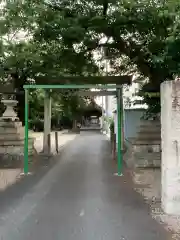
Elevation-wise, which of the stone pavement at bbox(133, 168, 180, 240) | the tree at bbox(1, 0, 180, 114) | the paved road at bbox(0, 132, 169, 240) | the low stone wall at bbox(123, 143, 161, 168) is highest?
the tree at bbox(1, 0, 180, 114)

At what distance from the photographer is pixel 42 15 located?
12.2m

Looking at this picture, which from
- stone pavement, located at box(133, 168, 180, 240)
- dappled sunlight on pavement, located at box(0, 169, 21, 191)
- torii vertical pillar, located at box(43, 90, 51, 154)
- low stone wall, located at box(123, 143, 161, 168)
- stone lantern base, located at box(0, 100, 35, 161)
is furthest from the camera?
torii vertical pillar, located at box(43, 90, 51, 154)

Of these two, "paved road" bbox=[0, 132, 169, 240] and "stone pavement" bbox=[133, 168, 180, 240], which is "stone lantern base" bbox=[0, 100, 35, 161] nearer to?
"paved road" bbox=[0, 132, 169, 240]

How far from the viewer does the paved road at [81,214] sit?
5781mm

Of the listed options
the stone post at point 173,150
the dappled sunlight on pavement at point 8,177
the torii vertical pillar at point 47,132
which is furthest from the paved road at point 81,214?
the torii vertical pillar at point 47,132

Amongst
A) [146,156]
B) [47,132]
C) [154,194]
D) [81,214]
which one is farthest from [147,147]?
[47,132]

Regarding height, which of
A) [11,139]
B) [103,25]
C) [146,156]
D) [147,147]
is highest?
[103,25]

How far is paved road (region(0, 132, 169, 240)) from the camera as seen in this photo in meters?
5.78

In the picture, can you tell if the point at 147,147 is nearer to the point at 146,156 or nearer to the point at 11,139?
the point at 146,156

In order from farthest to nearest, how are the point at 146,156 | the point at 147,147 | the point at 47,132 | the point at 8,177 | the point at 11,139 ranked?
the point at 47,132
the point at 11,139
the point at 147,147
the point at 146,156
the point at 8,177

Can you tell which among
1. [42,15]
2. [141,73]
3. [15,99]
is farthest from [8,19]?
[15,99]

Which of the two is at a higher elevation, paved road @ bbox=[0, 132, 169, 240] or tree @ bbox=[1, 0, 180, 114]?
tree @ bbox=[1, 0, 180, 114]

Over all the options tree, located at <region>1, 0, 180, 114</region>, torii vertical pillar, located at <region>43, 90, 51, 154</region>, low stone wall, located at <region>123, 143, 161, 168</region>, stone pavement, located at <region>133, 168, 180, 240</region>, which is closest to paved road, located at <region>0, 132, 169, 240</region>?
stone pavement, located at <region>133, 168, 180, 240</region>

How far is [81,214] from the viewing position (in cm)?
701
